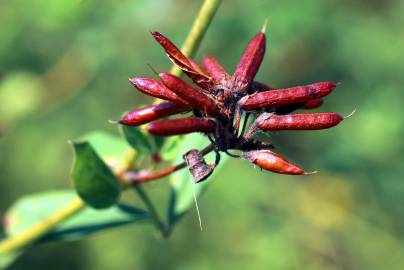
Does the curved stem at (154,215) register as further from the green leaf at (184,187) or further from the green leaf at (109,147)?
the green leaf at (109,147)

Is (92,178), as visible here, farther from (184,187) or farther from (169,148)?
(184,187)

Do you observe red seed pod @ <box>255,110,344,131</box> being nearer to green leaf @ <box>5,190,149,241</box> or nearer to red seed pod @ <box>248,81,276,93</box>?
red seed pod @ <box>248,81,276,93</box>

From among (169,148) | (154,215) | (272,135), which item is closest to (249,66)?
(169,148)

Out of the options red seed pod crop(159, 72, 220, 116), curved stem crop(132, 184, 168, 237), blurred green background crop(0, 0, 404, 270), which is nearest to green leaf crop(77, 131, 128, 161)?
curved stem crop(132, 184, 168, 237)

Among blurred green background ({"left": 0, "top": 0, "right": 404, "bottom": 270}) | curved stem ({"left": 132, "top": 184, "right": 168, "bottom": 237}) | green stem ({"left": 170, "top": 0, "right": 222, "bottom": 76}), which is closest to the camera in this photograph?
green stem ({"left": 170, "top": 0, "right": 222, "bottom": 76})

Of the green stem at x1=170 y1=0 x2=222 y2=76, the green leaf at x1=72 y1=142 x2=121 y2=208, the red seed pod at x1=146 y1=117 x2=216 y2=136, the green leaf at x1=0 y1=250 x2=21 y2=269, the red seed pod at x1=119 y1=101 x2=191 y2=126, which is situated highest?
the green stem at x1=170 y1=0 x2=222 y2=76

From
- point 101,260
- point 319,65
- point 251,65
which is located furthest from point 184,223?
Answer: point 251,65
